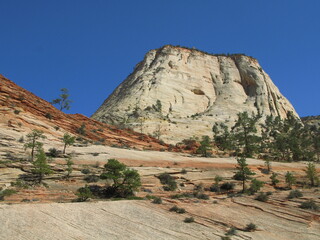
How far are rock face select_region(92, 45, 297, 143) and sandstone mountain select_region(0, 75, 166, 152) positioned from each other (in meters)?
14.6

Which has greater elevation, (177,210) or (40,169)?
(40,169)

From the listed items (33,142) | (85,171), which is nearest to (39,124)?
(33,142)

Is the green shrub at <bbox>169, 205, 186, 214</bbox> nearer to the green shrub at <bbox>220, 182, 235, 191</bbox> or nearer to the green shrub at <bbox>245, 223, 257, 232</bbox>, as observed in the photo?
the green shrub at <bbox>245, 223, 257, 232</bbox>

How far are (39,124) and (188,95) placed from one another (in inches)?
2436

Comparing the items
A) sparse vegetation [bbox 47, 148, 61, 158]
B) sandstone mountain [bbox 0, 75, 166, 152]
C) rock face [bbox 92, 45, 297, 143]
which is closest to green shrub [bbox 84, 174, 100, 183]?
sparse vegetation [bbox 47, 148, 61, 158]

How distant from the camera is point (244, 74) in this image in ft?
355

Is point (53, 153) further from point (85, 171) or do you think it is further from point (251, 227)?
point (251, 227)

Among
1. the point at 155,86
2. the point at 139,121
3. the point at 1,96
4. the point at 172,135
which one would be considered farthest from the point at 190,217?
the point at 155,86

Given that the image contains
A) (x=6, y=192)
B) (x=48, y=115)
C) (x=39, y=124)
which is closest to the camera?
(x=6, y=192)

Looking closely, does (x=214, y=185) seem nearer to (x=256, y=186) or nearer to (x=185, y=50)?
(x=256, y=186)

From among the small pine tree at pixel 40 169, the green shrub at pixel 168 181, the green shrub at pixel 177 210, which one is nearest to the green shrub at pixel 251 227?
the green shrub at pixel 177 210

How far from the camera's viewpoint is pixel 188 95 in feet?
309

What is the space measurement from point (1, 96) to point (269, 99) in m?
84.2

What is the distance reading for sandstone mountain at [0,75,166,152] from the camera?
3491cm
